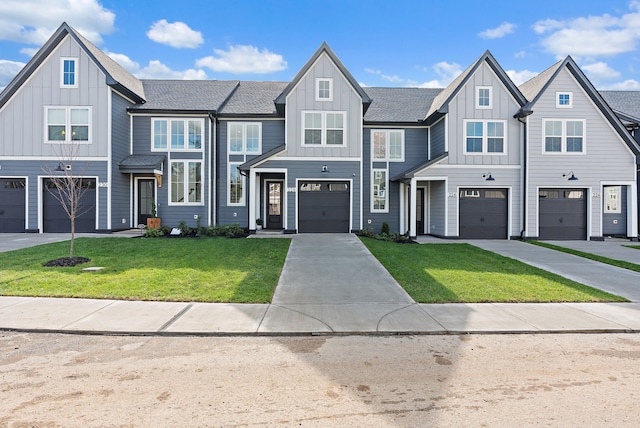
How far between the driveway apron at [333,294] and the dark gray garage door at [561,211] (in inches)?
417

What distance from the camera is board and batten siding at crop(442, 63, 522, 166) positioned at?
16.9 meters

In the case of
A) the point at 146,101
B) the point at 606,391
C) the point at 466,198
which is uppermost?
the point at 146,101

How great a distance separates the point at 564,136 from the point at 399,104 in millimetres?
8085

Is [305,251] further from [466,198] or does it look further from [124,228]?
[124,228]

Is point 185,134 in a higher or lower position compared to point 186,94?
lower

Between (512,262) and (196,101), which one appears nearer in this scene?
(512,262)

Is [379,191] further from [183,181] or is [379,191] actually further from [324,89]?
[183,181]

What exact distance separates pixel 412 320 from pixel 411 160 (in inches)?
565

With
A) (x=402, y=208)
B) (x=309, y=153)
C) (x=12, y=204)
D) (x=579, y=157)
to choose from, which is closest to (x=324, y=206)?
(x=309, y=153)

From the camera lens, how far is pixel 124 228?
1756cm

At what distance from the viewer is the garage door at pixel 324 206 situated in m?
17.3

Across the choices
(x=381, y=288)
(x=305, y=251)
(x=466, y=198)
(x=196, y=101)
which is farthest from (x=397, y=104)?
(x=381, y=288)

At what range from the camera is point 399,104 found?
808 inches

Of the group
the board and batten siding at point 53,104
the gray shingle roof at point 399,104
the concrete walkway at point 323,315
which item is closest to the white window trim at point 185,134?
the board and batten siding at point 53,104
